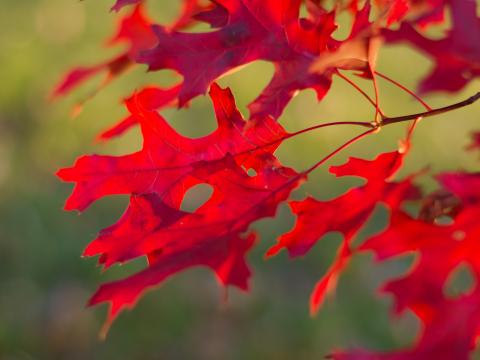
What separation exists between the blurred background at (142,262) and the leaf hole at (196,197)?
0.04 ft

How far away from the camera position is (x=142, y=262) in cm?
257

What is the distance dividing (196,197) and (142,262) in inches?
15.5

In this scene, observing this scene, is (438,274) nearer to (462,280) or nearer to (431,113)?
(431,113)

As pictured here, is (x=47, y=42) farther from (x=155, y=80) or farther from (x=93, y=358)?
(x=93, y=358)

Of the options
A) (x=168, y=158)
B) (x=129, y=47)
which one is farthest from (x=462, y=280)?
(x=168, y=158)

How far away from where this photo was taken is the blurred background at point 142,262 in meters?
2.32

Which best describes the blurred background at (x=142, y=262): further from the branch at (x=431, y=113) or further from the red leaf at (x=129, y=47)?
the branch at (x=431, y=113)

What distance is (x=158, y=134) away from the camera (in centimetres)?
96

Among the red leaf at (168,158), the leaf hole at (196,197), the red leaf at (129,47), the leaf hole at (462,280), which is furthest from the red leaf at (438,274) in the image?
the leaf hole at (196,197)

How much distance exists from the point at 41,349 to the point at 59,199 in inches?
26.0

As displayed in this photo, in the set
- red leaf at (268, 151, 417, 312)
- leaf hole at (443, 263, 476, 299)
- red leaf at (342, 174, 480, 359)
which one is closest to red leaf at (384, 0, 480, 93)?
red leaf at (342, 174, 480, 359)

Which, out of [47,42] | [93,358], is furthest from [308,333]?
[47,42]

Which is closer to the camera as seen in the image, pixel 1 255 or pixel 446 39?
A: pixel 446 39

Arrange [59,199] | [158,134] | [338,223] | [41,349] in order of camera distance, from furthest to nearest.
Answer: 1. [59,199]
2. [41,349]
3. [158,134]
4. [338,223]
